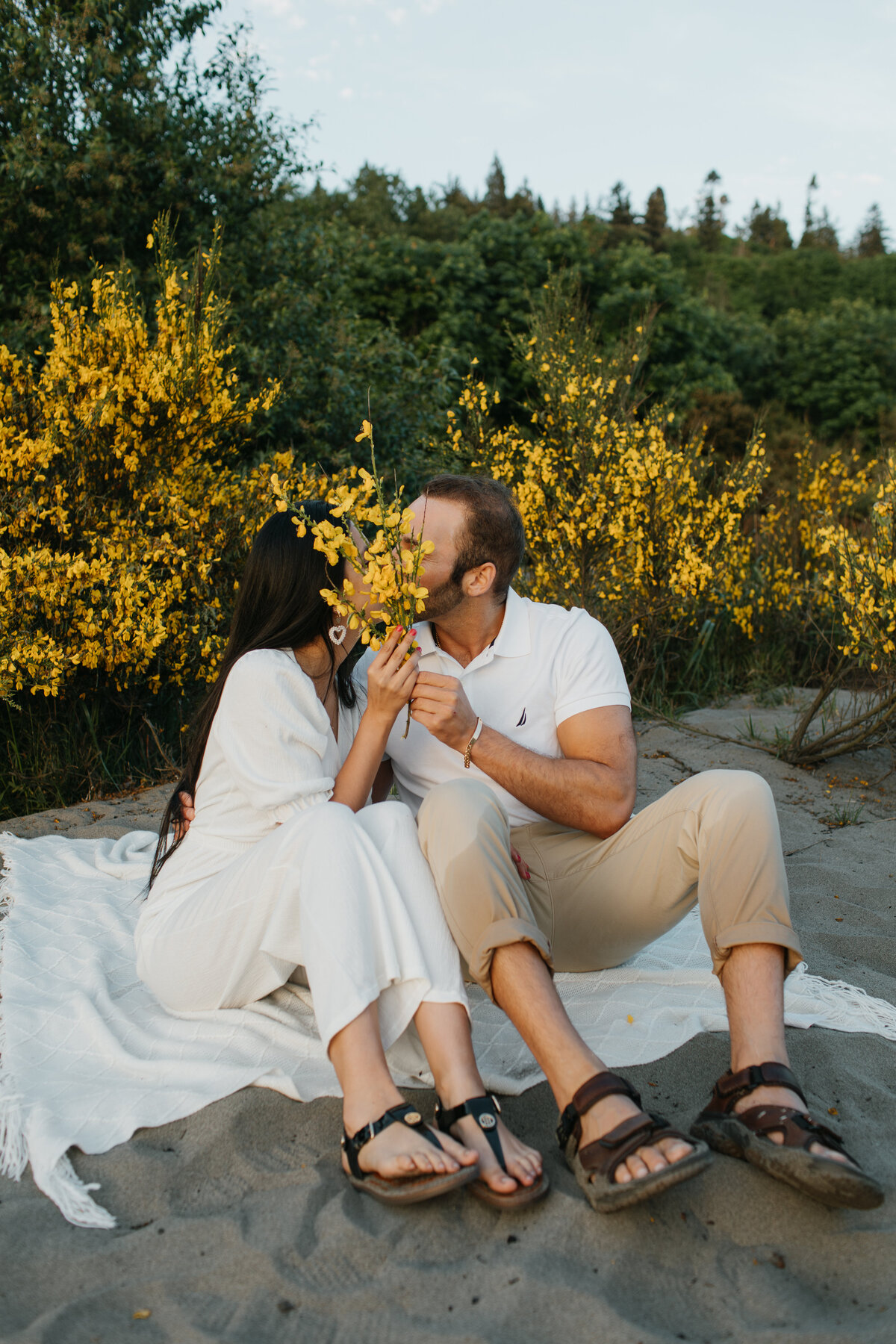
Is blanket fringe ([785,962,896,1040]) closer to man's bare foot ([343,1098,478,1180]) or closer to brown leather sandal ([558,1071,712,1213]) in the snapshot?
brown leather sandal ([558,1071,712,1213])

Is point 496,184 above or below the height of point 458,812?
above

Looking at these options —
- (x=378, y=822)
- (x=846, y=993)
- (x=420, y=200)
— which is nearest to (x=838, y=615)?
(x=846, y=993)

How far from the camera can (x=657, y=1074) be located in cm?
235

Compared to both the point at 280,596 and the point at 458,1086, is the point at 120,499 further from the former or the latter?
the point at 458,1086

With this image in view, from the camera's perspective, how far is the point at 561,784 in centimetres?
249

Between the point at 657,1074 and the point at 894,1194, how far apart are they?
23.8 inches

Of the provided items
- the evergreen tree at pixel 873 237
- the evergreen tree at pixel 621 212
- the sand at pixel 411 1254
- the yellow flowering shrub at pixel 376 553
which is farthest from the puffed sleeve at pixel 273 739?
the evergreen tree at pixel 873 237

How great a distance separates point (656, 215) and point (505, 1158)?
3596 cm

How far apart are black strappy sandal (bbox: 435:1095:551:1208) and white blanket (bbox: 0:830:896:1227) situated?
1.07 feet

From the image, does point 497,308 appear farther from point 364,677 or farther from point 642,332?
point 364,677

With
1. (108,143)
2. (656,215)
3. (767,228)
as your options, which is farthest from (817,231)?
(108,143)

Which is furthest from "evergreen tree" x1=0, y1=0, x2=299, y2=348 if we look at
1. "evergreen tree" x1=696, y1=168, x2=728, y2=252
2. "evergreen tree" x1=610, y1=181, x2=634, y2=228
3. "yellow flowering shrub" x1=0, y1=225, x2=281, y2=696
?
"evergreen tree" x1=696, y1=168, x2=728, y2=252

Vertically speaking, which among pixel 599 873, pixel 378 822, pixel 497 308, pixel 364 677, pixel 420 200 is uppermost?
pixel 420 200

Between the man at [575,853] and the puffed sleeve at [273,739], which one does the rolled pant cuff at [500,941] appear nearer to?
the man at [575,853]
